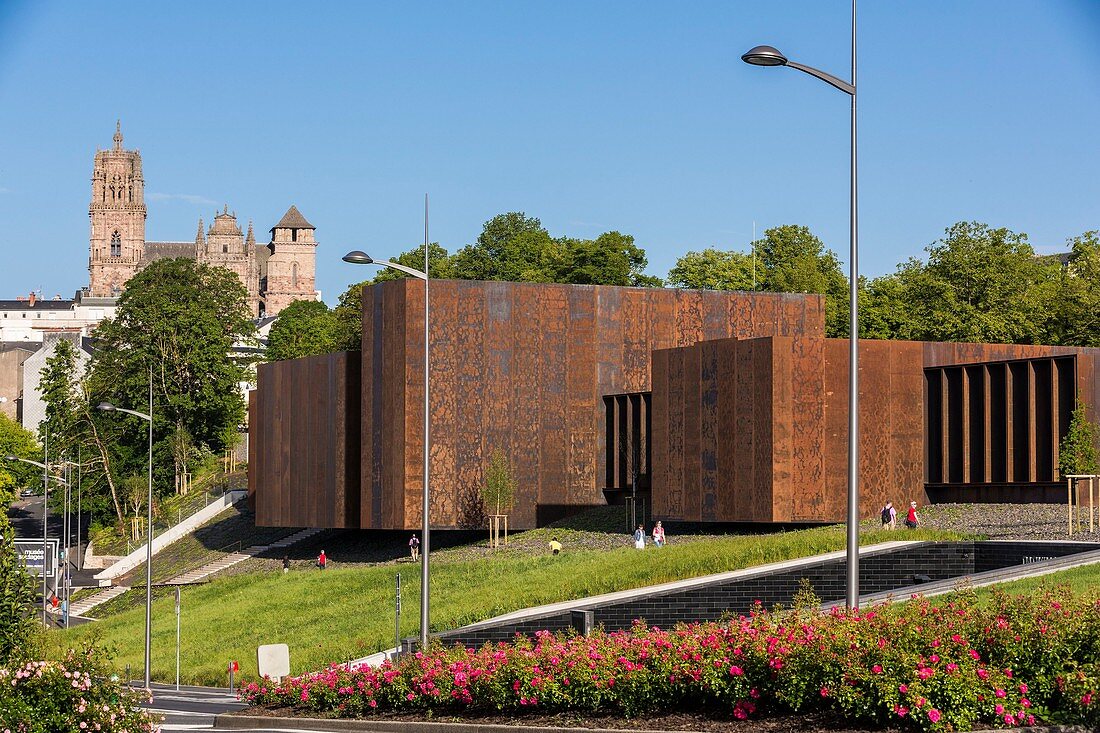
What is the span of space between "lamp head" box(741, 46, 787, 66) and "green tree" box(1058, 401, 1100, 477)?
84.6 feet

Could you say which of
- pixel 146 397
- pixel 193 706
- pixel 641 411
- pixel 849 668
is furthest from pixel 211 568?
pixel 849 668

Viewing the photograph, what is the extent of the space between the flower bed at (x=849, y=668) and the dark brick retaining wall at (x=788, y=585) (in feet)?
36.8

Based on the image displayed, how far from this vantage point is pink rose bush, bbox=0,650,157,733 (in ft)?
51.5

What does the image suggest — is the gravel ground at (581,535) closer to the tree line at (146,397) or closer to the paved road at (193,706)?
the paved road at (193,706)

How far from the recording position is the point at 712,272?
329ft

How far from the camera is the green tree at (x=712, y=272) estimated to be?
326 ft

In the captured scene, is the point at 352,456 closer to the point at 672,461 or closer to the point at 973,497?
the point at 672,461

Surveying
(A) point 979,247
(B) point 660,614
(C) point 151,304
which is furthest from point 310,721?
(C) point 151,304

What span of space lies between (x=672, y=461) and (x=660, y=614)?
61.1 ft

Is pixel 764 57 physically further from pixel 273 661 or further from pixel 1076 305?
pixel 1076 305

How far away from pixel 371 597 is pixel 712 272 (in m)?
56.6

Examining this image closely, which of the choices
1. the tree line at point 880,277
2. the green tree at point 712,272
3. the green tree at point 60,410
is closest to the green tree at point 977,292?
the tree line at point 880,277

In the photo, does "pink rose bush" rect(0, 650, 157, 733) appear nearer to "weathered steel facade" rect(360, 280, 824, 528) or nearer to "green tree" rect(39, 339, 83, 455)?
"weathered steel facade" rect(360, 280, 824, 528)

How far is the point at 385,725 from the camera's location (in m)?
20.6
